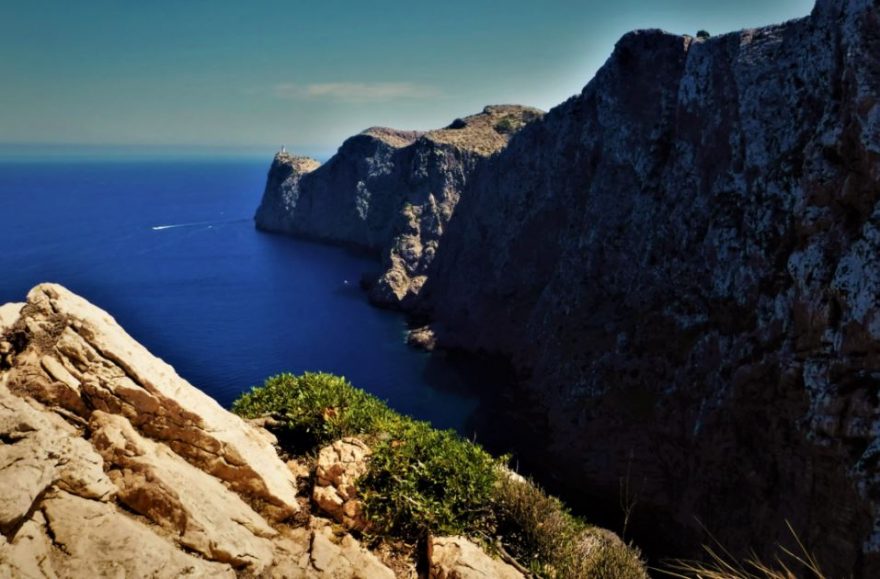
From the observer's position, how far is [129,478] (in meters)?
9.49

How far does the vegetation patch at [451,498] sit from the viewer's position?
39.1 ft

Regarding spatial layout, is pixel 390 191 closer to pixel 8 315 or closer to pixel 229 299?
pixel 229 299

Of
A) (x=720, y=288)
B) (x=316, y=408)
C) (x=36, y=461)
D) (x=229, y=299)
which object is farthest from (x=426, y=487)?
(x=229, y=299)

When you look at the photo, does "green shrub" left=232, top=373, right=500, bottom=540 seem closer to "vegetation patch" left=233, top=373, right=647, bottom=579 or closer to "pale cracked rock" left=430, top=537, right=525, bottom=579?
"vegetation patch" left=233, top=373, right=647, bottom=579

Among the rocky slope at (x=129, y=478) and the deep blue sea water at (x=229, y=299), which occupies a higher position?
the rocky slope at (x=129, y=478)

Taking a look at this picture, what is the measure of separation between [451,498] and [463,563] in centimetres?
162

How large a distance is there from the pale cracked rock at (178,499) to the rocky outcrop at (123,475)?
0.02 meters

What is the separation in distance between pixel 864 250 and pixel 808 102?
11671 mm

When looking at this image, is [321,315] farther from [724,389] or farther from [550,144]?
[724,389]

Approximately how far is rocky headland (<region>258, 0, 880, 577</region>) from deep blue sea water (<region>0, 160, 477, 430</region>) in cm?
1390

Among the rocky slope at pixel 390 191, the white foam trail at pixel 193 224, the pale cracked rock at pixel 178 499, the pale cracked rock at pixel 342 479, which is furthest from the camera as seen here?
the white foam trail at pixel 193 224

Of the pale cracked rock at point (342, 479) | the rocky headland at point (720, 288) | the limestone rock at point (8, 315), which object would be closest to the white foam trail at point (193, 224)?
the rocky headland at point (720, 288)

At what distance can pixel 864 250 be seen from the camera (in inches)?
949

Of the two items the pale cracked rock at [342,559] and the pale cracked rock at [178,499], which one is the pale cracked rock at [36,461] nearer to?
the pale cracked rock at [178,499]
